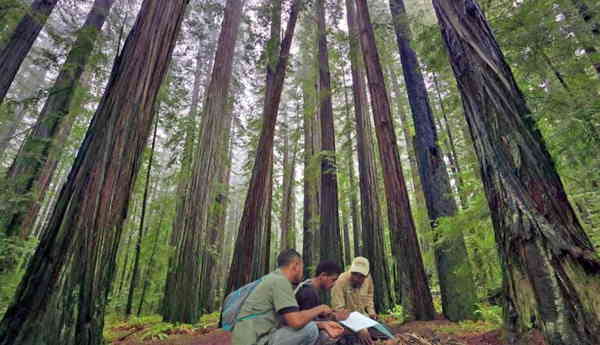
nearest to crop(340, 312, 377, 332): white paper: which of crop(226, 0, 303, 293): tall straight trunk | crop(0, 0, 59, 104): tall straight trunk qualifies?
crop(226, 0, 303, 293): tall straight trunk

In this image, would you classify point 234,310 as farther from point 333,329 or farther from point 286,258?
point 333,329

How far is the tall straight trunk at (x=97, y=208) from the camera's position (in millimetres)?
1678

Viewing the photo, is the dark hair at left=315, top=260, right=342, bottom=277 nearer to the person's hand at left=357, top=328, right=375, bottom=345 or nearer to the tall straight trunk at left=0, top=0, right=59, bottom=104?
the person's hand at left=357, top=328, right=375, bottom=345

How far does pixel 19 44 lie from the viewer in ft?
18.6

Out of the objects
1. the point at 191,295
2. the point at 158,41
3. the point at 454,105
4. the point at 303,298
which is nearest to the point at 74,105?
the point at 191,295

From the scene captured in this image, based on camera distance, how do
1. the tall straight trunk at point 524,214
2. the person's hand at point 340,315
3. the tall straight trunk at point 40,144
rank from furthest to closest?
the tall straight trunk at point 40,144 < the person's hand at point 340,315 < the tall straight trunk at point 524,214

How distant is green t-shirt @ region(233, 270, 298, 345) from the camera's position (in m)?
2.45

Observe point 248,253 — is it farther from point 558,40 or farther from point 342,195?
point 342,195

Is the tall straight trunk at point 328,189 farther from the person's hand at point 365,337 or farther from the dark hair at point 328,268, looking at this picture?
the person's hand at point 365,337

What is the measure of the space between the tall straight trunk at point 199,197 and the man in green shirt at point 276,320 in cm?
352

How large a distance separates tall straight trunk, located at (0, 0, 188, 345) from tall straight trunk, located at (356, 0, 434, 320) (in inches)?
146

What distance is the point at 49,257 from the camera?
178 cm

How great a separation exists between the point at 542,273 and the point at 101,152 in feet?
9.73

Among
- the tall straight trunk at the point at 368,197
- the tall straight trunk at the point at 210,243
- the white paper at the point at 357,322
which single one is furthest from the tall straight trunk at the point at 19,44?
the white paper at the point at 357,322
